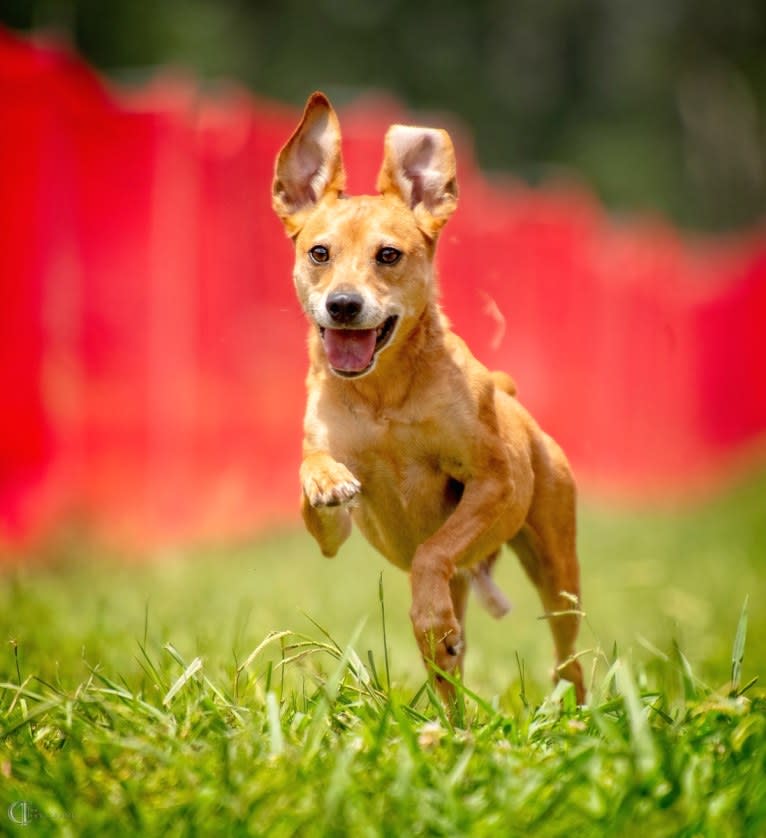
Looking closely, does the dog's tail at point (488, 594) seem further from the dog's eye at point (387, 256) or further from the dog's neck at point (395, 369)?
the dog's eye at point (387, 256)

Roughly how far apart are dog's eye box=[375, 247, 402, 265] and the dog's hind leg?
942 millimetres

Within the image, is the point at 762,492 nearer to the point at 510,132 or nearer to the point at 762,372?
the point at 762,372

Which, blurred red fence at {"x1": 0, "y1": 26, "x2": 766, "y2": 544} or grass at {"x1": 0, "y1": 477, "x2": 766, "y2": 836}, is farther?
blurred red fence at {"x1": 0, "y1": 26, "x2": 766, "y2": 544}

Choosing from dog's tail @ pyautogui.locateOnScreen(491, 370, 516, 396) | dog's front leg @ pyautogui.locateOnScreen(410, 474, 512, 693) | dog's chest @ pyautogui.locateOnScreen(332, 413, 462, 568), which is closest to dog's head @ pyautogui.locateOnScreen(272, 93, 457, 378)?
dog's chest @ pyautogui.locateOnScreen(332, 413, 462, 568)

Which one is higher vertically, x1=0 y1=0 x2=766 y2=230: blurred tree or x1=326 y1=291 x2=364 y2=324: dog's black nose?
x1=326 y1=291 x2=364 y2=324: dog's black nose

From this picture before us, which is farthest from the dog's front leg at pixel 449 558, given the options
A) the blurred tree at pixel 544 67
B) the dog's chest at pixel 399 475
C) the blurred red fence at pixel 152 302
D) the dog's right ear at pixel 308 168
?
the blurred tree at pixel 544 67

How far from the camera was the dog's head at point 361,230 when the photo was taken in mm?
4258

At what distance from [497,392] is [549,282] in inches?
414

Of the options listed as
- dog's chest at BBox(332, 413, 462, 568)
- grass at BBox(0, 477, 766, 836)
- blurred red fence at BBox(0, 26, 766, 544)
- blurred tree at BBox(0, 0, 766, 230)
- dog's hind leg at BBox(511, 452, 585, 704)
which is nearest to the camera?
grass at BBox(0, 477, 766, 836)

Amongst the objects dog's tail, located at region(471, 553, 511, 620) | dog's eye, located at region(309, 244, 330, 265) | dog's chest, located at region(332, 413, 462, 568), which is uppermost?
dog's eye, located at region(309, 244, 330, 265)

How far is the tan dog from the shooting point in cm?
A: 421

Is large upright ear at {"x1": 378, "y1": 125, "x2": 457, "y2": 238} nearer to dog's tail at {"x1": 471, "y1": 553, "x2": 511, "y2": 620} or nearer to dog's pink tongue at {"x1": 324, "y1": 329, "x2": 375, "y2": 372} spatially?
dog's pink tongue at {"x1": 324, "y1": 329, "x2": 375, "y2": 372}

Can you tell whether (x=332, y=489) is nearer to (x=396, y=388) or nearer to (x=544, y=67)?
(x=396, y=388)

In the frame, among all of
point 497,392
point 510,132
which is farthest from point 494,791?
point 510,132
